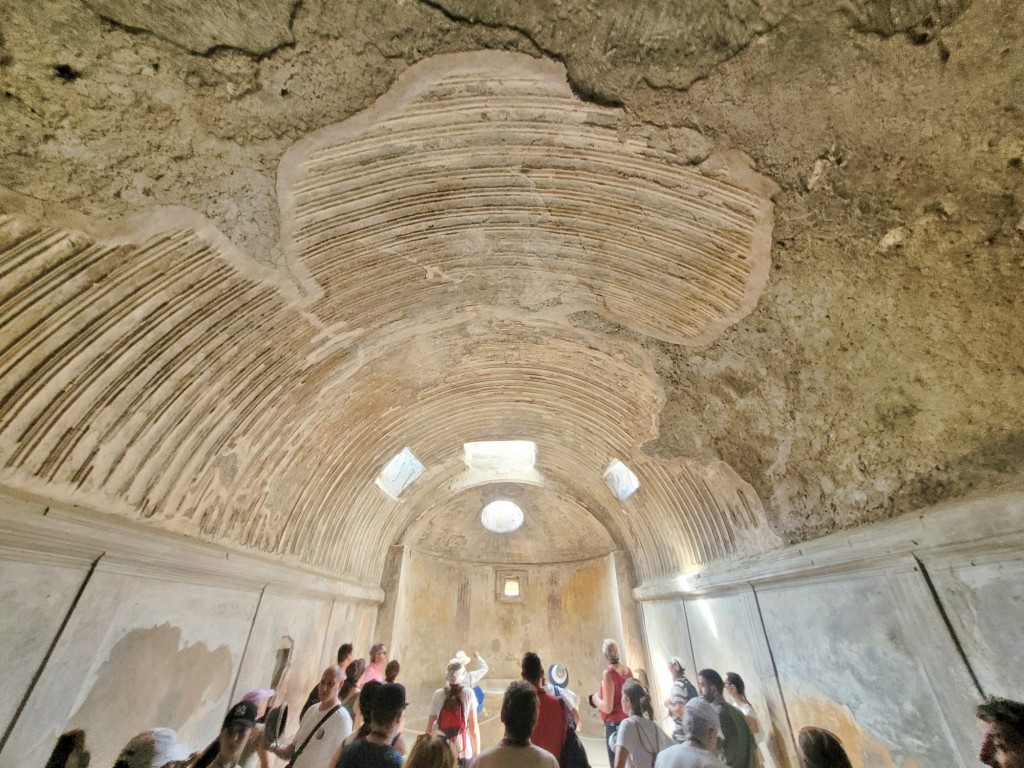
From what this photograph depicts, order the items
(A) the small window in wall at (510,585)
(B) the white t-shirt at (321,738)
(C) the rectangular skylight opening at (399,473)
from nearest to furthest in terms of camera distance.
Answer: (B) the white t-shirt at (321,738), (C) the rectangular skylight opening at (399,473), (A) the small window in wall at (510,585)

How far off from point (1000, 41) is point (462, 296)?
4.01 metres

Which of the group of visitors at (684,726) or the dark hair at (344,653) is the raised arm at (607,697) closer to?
the group of visitors at (684,726)

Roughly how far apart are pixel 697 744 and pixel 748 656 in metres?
3.61

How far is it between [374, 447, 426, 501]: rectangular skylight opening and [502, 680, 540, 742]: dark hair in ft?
20.4

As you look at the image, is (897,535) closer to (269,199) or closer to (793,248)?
(793,248)

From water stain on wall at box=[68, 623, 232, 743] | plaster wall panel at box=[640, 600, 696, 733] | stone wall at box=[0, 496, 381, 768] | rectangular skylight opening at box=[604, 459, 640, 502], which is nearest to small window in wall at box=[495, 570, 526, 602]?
plaster wall panel at box=[640, 600, 696, 733]

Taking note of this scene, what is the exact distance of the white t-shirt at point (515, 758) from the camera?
7.83 feet

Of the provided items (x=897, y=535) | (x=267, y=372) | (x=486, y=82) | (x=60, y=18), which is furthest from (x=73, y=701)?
(x=897, y=535)

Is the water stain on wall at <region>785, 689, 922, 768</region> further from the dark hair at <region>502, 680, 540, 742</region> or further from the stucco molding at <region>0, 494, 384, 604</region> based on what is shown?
the stucco molding at <region>0, 494, 384, 604</region>

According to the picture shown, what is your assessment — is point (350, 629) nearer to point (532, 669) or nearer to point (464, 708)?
point (464, 708)

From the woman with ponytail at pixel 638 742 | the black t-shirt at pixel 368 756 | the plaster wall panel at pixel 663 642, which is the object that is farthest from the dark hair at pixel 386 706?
the plaster wall panel at pixel 663 642

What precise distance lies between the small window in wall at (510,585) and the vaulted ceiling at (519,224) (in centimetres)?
947

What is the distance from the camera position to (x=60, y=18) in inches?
83.8

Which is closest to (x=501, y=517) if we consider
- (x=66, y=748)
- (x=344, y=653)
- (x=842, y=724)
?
(x=344, y=653)
